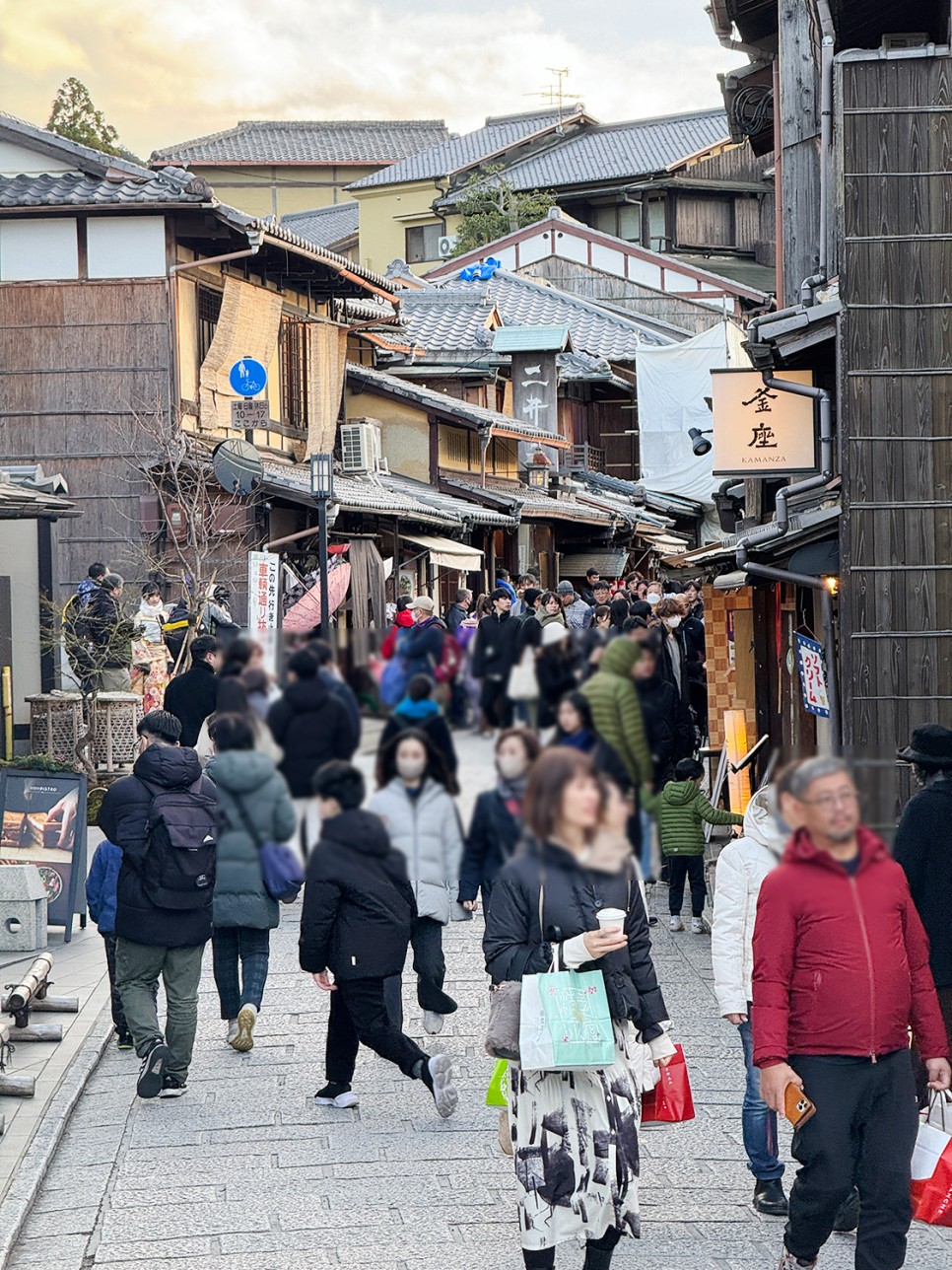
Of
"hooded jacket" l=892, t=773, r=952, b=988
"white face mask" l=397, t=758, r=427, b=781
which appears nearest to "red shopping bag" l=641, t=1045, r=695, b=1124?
"hooded jacket" l=892, t=773, r=952, b=988

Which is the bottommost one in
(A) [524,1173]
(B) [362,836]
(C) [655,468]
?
(A) [524,1173]

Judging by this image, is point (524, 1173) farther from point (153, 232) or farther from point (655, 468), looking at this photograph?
point (655, 468)

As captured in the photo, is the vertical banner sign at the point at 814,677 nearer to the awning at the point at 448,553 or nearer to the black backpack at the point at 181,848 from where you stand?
the black backpack at the point at 181,848

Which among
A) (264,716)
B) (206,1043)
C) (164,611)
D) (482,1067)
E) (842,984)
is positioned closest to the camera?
(264,716)

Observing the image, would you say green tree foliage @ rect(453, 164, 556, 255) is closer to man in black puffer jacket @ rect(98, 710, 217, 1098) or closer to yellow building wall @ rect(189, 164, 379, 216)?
yellow building wall @ rect(189, 164, 379, 216)

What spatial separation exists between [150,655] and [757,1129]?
35.9 ft

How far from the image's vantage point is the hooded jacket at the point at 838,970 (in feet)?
14.7

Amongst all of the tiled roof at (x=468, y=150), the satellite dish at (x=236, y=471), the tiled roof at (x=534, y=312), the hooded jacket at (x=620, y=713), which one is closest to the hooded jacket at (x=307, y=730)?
the hooded jacket at (x=620, y=713)

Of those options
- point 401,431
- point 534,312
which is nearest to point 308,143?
point 534,312

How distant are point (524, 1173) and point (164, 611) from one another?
12355 millimetres

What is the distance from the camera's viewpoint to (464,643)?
2.43m

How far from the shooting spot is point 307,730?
2346mm

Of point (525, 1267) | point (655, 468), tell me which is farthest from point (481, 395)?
point (525, 1267)

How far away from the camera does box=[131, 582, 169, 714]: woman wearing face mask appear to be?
15812 mm
